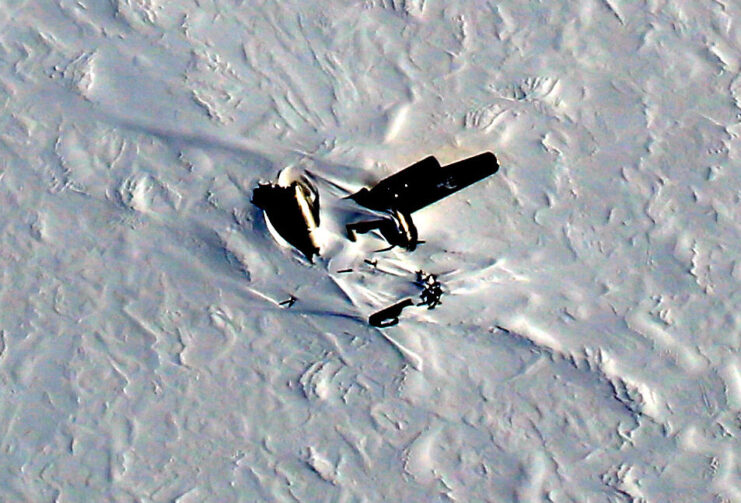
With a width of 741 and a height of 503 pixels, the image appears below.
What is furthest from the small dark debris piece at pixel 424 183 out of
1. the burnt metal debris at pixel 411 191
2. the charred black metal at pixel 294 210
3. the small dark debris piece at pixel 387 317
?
the small dark debris piece at pixel 387 317

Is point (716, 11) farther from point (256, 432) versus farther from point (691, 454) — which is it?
point (256, 432)

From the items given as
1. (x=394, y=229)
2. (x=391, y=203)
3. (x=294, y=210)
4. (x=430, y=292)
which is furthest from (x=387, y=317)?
(x=294, y=210)

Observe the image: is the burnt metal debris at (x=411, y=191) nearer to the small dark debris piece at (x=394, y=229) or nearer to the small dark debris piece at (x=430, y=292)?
the small dark debris piece at (x=394, y=229)

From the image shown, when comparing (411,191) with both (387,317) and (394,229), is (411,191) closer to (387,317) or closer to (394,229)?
(394,229)

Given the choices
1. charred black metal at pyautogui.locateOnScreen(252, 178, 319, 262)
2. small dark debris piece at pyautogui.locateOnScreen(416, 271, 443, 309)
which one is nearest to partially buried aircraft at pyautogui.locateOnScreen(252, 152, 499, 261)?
charred black metal at pyautogui.locateOnScreen(252, 178, 319, 262)

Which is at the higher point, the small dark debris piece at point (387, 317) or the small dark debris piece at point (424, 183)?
the small dark debris piece at point (424, 183)

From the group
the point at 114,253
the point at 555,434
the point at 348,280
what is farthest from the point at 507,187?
the point at 114,253

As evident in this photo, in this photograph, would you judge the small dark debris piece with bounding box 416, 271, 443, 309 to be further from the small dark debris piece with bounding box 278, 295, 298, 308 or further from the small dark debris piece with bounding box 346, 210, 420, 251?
the small dark debris piece with bounding box 278, 295, 298, 308
